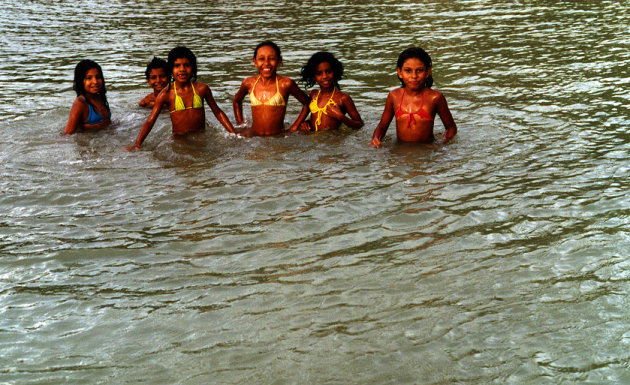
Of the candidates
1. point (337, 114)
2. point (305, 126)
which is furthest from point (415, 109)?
point (305, 126)

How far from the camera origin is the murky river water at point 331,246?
4.02 m

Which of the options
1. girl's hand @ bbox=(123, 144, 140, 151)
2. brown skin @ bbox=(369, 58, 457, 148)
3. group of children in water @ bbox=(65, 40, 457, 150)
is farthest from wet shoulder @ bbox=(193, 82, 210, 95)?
brown skin @ bbox=(369, 58, 457, 148)

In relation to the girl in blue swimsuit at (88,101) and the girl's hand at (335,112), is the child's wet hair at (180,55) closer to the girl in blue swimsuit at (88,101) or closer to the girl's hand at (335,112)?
the girl in blue swimsuit at (88,101)

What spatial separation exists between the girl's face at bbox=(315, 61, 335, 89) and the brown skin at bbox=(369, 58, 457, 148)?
0.88 meters

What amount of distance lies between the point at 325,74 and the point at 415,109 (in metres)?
1.23

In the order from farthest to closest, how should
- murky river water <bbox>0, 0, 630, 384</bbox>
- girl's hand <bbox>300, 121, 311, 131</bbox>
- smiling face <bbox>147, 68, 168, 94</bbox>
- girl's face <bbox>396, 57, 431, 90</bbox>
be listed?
1. smiling face <bbox>147, 68, 168, 94</bbox>
2. girl's hand <bbox>300, 121, 311, 131</bbox>
3. girl's face <bbox>396, 57, 431, 90</bbox>
4. murky river water <bbox>0, 0, 630, 384</bbox>

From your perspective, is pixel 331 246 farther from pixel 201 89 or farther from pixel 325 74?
pixel 201 89

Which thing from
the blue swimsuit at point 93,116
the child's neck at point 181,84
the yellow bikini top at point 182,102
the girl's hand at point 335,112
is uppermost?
the child's neck at point 181,84

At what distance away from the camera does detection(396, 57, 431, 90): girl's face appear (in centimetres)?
795

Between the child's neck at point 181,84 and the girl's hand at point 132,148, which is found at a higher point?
the child's neck at point 181,84

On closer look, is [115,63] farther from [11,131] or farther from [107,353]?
[107,353]

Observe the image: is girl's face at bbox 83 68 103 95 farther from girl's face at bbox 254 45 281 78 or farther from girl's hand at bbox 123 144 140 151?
girl's face at bbox 254 45 281 78

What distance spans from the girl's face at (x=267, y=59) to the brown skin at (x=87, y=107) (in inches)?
80.1

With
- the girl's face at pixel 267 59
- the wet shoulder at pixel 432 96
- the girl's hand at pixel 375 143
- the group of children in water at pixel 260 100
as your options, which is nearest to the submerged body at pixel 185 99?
the group of children in water at pixel 260 100
